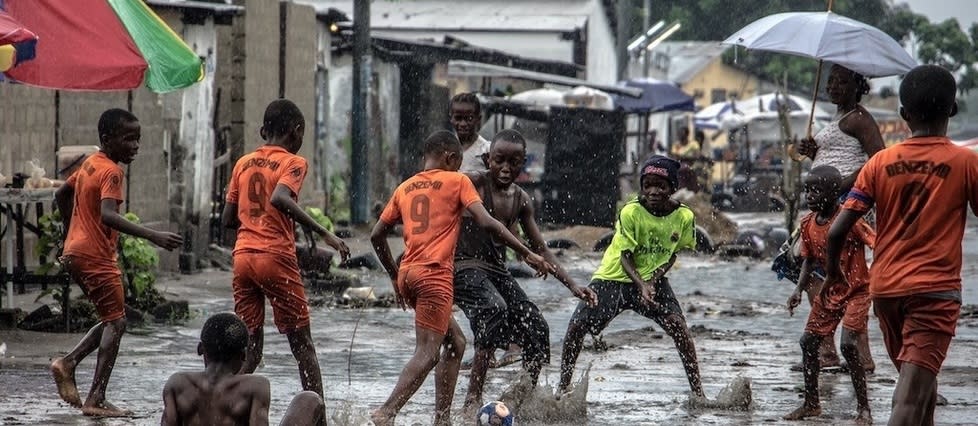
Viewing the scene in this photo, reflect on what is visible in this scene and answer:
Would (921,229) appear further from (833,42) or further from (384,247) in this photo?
(833,42)

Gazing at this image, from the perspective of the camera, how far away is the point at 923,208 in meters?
6.07

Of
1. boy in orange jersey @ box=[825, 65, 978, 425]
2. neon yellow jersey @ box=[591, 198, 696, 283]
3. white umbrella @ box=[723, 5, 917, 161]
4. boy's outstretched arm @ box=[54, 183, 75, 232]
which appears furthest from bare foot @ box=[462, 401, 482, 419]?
white umbrella @ box=[723, 5, 917, 161]

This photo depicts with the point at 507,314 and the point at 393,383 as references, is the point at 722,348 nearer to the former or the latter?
the point at 393,383

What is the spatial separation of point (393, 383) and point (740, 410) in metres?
2.04

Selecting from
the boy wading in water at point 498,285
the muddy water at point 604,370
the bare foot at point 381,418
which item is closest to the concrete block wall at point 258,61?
the muddy water at point 604,370

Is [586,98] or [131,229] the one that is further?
[586,98]

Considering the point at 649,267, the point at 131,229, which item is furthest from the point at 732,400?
the point at 131,229

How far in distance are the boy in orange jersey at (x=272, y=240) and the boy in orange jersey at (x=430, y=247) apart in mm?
366

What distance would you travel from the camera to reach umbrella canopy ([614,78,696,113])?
31219mm

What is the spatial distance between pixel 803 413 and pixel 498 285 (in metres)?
1.64

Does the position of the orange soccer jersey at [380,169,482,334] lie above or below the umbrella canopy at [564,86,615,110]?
below

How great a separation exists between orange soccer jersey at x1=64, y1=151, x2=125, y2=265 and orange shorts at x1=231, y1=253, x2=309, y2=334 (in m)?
0.72

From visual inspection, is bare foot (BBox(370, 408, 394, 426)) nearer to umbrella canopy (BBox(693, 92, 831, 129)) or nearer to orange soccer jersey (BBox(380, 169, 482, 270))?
orange soccer jersey (BBox(380, 169, 482, 270))

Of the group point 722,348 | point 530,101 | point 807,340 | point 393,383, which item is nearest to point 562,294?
point 722,348
